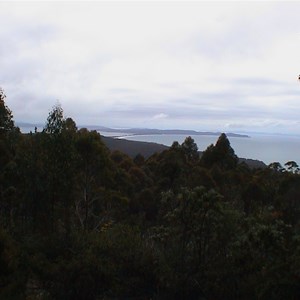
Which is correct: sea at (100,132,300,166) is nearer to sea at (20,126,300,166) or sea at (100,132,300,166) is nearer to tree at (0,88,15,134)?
sea at (20,126,300,166)

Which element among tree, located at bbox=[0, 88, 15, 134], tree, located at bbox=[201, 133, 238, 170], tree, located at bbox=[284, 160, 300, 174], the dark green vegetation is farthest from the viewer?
tree, located at bbox=[201, 133, 238, 170]

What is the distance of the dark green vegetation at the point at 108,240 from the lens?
36.2 ft

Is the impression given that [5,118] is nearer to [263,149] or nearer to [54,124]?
[54,124]

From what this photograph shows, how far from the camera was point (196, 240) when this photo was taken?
12.7 meters

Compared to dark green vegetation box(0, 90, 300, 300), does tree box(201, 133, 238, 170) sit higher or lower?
higher

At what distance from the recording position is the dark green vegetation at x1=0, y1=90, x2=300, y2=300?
36.2 ft

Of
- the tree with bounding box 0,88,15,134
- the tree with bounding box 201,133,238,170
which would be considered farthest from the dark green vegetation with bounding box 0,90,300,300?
the tree with bounding box 201,133,238,170

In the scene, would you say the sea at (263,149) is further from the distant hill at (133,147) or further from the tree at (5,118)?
the tree at (5,118)

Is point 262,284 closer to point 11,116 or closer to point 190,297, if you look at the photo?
point 190,297

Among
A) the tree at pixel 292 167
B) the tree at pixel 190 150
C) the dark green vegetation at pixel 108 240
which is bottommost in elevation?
the dark green vegetation at pixel 108 240

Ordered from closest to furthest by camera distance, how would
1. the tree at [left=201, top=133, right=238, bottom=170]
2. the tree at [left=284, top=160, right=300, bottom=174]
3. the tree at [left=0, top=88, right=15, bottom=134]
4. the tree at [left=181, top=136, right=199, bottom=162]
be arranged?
1. the tree at [left=0, top=88, right=15, bottom=134]
2. the tree at [left=284, top=160, right=300, bottom=174]
3. the tree at [left=201, top=133, right=238, bottom=170]
4. the tree at [left=181, top=136, right=199, bottom=162]

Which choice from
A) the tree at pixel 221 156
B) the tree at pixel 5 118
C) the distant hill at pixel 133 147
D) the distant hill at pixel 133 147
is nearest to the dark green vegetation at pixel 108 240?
the tree at pixel 5 118

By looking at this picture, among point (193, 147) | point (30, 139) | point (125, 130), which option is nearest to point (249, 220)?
point (30, 139)

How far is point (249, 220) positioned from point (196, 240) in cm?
144
